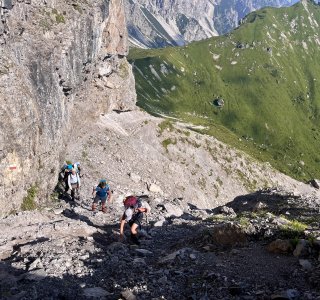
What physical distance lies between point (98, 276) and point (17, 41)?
23.0 m

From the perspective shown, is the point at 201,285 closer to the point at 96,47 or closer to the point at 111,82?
→ the point at 96,47

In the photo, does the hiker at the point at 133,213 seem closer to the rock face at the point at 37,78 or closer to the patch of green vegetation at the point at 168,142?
the rock face at the point at 37,78

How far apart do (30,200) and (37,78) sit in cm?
1102

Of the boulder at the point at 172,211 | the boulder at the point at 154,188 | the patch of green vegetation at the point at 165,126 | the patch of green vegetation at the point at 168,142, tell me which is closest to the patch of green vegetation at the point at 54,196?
the boulder at the point at 172,211

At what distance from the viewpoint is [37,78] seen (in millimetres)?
33344

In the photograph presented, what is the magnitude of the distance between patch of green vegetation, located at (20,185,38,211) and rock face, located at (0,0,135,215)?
0.36 meters

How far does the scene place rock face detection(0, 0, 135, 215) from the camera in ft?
91.1

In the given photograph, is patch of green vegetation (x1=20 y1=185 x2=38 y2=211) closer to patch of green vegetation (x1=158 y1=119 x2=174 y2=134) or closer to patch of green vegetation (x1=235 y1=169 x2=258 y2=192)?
patch of green vegetation (x1=158 y1=119 x2=174 y2=134)

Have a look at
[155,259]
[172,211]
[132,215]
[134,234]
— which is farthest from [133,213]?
[172,211]

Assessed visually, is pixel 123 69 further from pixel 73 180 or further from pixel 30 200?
pixel 30 200

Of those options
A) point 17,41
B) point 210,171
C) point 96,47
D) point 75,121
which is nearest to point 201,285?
point 17,41

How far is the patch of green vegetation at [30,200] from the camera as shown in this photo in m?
29.8

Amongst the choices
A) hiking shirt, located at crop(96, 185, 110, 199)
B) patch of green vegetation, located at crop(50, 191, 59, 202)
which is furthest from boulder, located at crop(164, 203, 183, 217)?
patch of green vegetation, located at crop(50, 191, 59, 202)

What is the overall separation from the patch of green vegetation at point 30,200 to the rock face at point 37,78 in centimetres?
36
